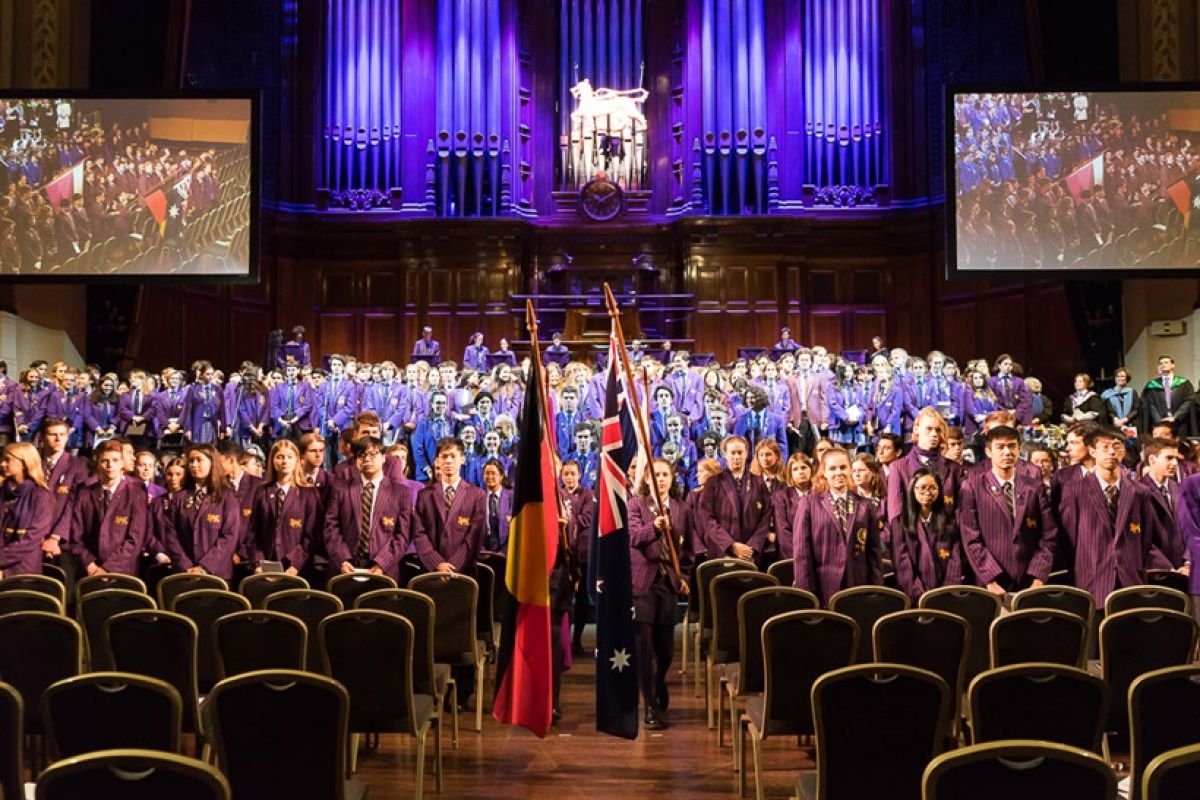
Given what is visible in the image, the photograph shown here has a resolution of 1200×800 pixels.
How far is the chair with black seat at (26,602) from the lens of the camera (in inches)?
238

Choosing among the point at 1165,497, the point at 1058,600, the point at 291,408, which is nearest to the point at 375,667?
the point at 1058,600

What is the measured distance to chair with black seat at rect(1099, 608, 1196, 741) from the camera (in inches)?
217

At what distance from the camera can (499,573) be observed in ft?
28.2

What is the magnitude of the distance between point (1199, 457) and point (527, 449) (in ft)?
18.2

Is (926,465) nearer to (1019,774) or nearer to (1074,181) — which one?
(1019,774)

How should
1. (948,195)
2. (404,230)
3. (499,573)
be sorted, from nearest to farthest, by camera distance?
1. (499,573)
2. (948,195)
3. (404,230)

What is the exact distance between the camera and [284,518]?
27.7 feet

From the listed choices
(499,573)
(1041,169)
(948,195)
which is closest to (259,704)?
(499,573)

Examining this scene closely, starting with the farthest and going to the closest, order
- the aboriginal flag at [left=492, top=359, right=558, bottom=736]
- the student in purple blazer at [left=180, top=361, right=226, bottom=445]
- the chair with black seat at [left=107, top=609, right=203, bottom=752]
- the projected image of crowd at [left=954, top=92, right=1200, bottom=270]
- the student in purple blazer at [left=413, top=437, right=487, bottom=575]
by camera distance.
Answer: the student in purple blazer at [left=180, top=361, right=226, bottom=445]
the projected image of crowd at [left=954, top=92, right=1200, bottom=270]
the student in purple blazer at [left=413, top=437, right=487, bottom=575]
the aboriginal flag at [left=492, top=359, right=558, bottom=736]
the chair with black seat at [left=107, top=609, right=203, bottom=752]

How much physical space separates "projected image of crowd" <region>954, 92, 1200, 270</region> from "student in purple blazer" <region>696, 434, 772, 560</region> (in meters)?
Answer: 6.68

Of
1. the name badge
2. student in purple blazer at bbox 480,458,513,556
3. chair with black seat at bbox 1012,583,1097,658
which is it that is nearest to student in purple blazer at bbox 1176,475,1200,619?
chair with black seat at bbox 1012,583,1097,658

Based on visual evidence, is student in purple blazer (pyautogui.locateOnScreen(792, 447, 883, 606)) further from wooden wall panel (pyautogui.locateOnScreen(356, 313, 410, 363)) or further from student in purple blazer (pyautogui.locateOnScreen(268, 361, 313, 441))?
wooden wall panel (pyautogui.locateOnScreen(356, 313, 410, 363))

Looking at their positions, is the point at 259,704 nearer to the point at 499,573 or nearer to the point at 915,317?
the point at 499,573

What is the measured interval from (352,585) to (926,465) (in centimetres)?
350
